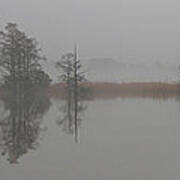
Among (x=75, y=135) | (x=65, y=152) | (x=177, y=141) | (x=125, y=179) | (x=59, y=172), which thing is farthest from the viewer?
(x=75, y=135)

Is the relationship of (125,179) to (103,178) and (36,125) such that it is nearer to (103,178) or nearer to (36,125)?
(103,178)

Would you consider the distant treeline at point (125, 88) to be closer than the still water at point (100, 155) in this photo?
No

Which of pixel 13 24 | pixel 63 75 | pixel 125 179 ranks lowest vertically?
pixel 125 179

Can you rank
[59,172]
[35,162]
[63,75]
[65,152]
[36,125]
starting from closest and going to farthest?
[59,172] → [35,162] → [65,152] → [36,125] → [63,75]

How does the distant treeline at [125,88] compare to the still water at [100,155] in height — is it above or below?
above

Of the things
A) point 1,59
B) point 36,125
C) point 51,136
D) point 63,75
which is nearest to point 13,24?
point 1,59

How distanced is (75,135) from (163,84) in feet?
51.1

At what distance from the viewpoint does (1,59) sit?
52.1 ft

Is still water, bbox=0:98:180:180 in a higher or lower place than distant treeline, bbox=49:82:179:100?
Answer: lower

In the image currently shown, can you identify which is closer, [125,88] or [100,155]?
[100,155]

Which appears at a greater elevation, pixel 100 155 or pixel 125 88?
pixel 125 88

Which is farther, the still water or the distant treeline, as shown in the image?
the distant treeline

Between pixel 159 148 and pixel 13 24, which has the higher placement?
pixel 13 24

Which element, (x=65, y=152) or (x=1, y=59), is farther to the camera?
(x=1, y=59)
